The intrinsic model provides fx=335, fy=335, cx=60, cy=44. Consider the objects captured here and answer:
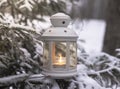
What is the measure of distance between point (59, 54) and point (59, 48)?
0.04 metres

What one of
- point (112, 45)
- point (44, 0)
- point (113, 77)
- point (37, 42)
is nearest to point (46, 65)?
point (37, 42)

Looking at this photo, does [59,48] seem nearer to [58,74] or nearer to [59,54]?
[59,54]

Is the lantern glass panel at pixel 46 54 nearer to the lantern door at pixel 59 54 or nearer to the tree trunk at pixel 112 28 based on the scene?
the lantern door at pixel 59 54

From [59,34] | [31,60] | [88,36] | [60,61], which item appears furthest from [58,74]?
[88,36]

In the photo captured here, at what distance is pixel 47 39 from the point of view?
2109mm

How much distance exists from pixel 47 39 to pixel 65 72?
236 millimetres

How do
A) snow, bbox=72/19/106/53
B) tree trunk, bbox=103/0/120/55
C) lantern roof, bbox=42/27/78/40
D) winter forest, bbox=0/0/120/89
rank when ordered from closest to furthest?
lantern roof, bbox=42/27/78/40, winter forest, bbox=0/0/120/89, snow, bbox=72/19/106/53, tree trunk, bbox=103/0/120/55

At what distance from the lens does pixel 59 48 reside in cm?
213

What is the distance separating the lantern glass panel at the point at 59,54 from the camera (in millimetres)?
2119

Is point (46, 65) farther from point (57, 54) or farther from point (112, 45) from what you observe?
point (112, 45)

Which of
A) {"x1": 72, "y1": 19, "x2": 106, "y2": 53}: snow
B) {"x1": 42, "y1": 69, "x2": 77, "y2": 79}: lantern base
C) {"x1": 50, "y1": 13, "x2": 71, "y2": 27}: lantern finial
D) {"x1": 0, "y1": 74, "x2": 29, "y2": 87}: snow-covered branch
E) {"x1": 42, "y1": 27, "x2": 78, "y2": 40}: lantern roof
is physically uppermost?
{"x1": 50, "y1": 13, "x2": 71, "y2": 27}: lantern finial

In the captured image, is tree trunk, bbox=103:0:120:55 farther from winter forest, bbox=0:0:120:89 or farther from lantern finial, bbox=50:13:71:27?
lantern finial, bbox=50:13:71:27

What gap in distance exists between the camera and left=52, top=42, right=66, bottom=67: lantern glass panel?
6.95ft

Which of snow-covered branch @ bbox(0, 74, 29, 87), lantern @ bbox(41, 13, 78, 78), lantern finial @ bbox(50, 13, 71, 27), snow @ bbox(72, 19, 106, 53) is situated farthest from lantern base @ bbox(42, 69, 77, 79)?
snow @ bbox(72, 19, 106, 53)
